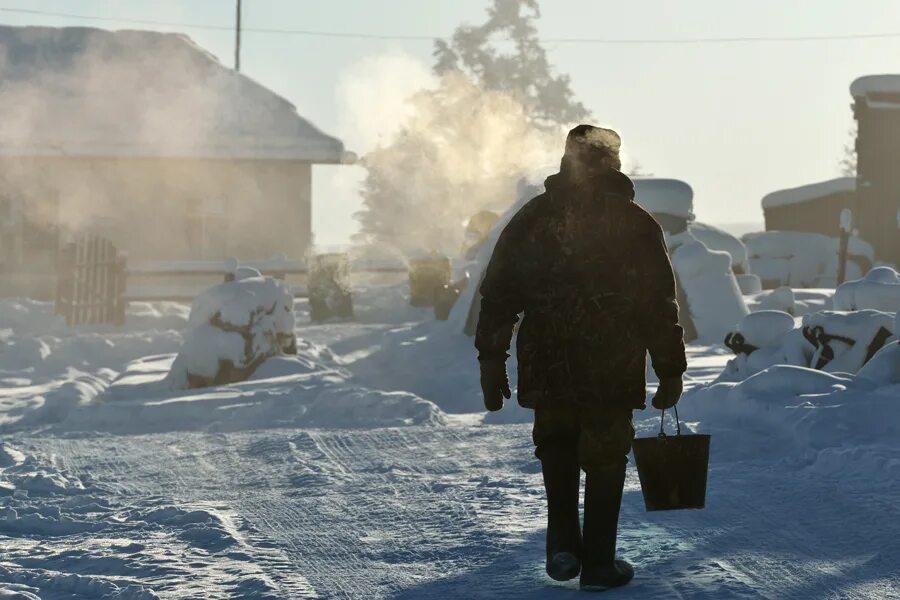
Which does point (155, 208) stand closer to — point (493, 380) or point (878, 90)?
point (878, 90)

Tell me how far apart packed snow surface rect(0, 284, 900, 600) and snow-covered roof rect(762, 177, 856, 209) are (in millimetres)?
24985

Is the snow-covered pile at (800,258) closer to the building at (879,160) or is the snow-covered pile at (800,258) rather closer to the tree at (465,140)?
the building at (879,160)

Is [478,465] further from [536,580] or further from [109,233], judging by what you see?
[109,233]

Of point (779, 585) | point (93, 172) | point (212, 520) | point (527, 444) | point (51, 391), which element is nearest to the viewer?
point (779, 585)

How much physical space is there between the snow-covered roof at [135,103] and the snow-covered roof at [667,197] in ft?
34.7

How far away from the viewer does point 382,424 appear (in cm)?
1056

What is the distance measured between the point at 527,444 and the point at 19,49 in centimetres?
2518

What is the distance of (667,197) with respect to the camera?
18.8 meters

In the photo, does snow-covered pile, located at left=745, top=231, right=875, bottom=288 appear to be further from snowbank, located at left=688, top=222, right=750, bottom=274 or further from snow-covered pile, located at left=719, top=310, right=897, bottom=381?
snow-covered pile, located at left=719, top=310, right=897, bottom=381

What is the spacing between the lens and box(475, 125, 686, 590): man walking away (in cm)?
516

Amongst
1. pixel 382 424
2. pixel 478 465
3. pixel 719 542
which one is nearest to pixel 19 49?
pixel 382 424

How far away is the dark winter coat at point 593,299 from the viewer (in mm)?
5168

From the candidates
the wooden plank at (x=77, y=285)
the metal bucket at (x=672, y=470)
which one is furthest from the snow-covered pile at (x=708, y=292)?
the metal bucket at (x=672, y=470)

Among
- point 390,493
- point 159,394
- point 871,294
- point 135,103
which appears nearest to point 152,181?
point 135,103
